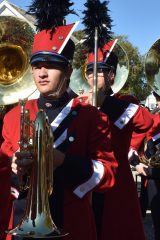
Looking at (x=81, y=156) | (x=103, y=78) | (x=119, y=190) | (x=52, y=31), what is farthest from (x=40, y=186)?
(x=103, y=78)

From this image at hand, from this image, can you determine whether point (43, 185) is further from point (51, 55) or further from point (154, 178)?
point (154, 178)

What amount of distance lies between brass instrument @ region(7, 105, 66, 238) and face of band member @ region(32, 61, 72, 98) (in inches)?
13.1

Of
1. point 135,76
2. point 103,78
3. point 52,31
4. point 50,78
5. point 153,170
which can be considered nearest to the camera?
point 50,78

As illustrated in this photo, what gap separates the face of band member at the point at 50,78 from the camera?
251 cm

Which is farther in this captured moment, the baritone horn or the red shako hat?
the baritone horn

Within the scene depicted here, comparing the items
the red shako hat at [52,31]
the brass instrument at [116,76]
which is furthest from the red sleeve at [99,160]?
the brass instrument at [116,76]

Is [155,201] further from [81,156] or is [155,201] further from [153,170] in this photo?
[81,156]

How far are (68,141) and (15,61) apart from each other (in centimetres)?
121

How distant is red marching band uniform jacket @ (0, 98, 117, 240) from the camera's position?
2.47 m

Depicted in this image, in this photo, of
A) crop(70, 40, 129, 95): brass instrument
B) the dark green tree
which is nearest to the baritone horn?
crop(70, 40, 129, 95): brass instrument

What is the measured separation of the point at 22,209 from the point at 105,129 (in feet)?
1.95

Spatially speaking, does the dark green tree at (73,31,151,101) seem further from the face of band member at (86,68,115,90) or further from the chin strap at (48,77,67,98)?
the chin strap at (48,77,67,98)

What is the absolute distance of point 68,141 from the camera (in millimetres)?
2570

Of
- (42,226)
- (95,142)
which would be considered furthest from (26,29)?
(42,226)
